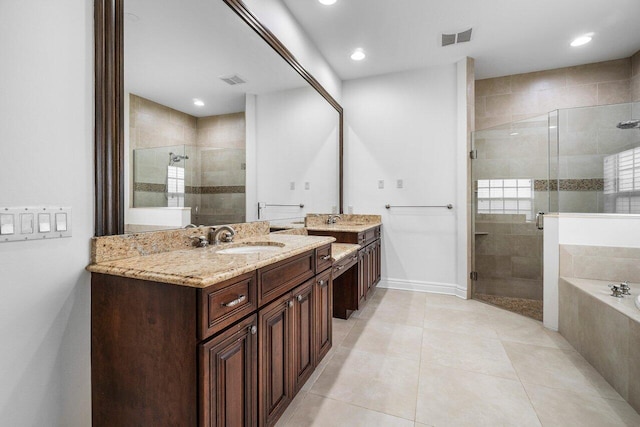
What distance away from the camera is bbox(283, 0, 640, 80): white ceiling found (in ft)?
8.09

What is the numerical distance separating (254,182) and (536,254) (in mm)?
2808

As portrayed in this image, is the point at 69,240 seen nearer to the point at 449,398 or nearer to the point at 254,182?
the point at 254,182

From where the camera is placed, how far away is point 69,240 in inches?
42.9

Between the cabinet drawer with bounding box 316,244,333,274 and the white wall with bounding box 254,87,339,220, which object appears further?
the white wall with bounding box 254,87,339,220

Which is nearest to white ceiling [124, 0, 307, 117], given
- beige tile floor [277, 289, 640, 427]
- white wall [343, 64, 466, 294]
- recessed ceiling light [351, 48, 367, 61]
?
recessed ceiling light [351, 48, 367, 61]

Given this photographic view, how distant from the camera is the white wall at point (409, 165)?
11.5ft

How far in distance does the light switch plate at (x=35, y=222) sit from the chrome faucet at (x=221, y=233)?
71cm

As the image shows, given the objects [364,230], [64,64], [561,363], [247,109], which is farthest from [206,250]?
[561,363]

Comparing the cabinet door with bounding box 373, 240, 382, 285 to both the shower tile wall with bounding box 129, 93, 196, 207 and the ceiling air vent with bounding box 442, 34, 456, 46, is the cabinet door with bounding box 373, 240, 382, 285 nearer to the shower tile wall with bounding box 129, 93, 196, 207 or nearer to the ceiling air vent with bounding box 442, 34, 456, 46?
the ceiling air vent with bounding box 442, 34, 456, 46

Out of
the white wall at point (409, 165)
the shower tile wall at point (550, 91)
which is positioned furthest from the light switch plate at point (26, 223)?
the shower tile wall at point (550, 91)

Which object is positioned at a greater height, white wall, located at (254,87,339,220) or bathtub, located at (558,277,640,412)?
white wall, located at (254,87,339,220)

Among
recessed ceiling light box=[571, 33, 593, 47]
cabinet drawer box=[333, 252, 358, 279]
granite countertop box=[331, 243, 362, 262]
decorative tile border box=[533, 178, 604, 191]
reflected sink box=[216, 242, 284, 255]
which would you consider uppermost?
recessed ceiling light box=[571, 33, 593, 47]

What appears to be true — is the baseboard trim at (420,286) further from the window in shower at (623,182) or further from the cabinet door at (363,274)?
the window in shower at (623,182)

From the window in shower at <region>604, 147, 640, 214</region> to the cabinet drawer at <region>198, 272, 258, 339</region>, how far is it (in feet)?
10.1
